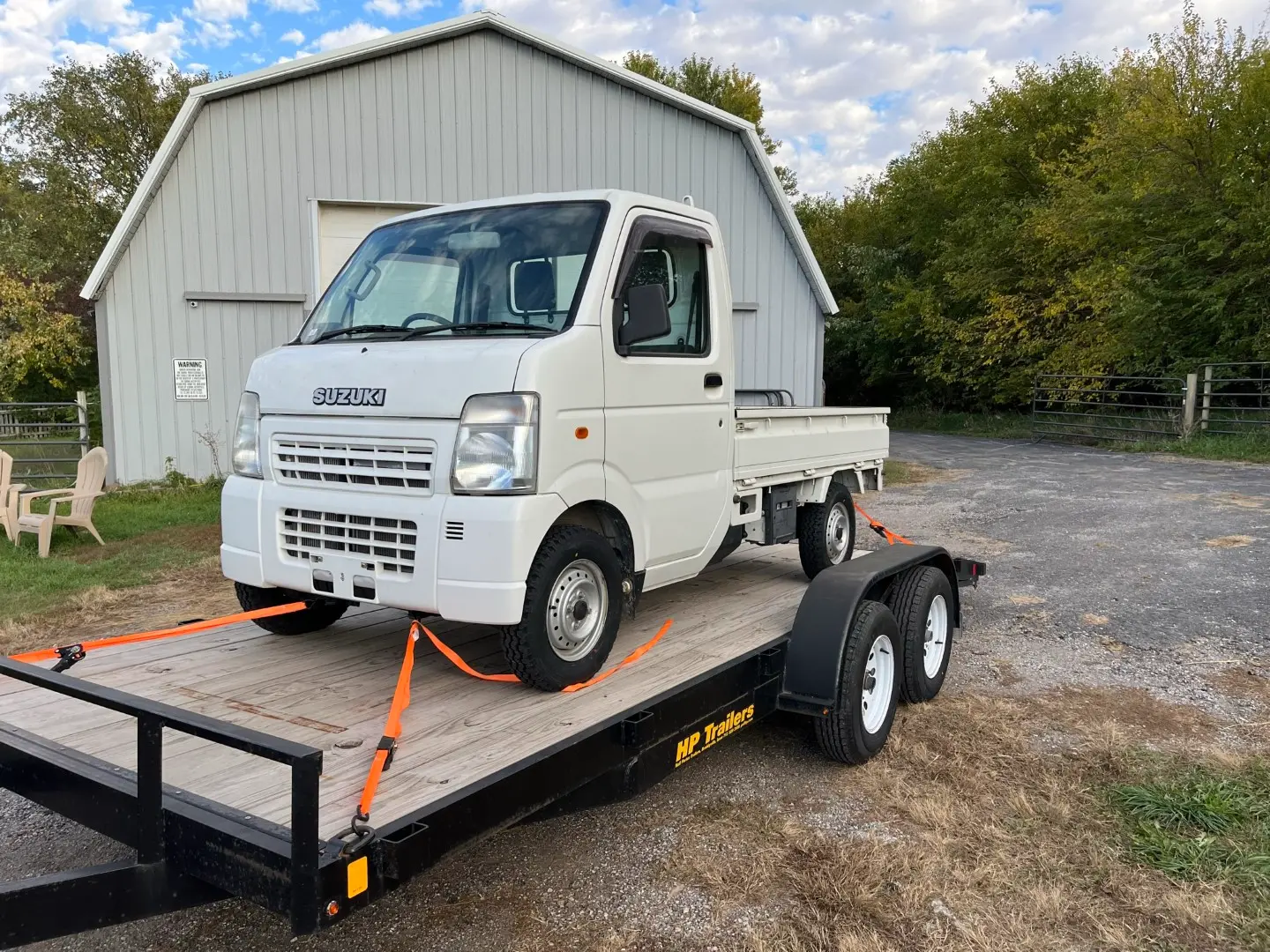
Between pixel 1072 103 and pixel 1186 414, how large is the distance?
1210 cm

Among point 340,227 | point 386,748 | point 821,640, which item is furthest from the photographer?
point 340,227

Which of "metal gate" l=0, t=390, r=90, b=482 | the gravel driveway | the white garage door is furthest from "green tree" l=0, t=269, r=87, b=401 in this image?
the gravel driveway

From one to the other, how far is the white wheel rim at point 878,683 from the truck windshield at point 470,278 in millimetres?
2271

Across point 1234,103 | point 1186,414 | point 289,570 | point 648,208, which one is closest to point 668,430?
point 648,208

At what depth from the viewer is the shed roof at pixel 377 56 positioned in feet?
40.5

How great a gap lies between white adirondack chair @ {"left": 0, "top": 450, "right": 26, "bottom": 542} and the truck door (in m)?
8.50

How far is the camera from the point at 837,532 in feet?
21.2

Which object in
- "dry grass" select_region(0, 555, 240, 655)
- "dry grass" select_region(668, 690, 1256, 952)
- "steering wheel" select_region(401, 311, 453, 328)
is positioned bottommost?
"dry grass" select_region(668, 690, 1256, 952)

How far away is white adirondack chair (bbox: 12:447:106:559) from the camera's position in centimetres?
945

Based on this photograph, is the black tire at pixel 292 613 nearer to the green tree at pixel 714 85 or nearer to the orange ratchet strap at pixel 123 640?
the orange ratchet strap at pixel 123 640

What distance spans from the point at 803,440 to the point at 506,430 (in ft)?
9.10

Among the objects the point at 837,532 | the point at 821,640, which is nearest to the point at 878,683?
the point at 821,640

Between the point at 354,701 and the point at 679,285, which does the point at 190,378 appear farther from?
the point at 354,701

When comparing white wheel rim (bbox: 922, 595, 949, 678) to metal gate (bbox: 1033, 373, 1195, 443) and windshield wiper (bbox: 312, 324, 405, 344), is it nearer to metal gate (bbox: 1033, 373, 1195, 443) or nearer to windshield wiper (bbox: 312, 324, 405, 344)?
windshield wiper (bbox: 312, 324, 405, 344)
